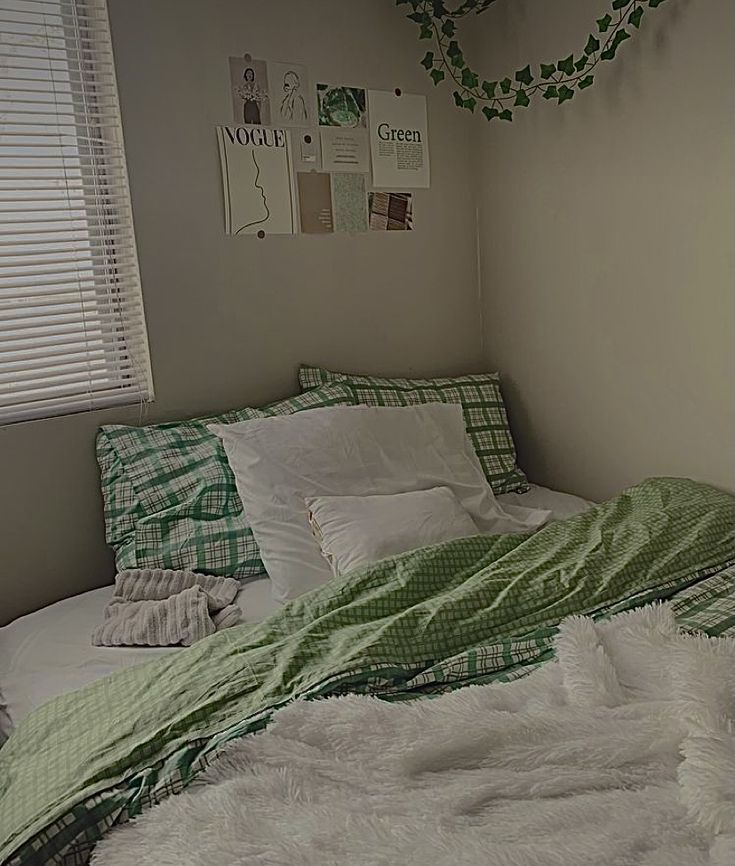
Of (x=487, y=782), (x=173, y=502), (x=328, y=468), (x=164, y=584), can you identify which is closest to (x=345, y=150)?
(x=328, y=468)

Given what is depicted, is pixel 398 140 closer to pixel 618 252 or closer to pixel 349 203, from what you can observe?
pixel 349 203

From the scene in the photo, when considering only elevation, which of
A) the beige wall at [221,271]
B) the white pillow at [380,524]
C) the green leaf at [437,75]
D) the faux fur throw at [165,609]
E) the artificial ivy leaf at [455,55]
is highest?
the artificial ivy leaf at [455,55]

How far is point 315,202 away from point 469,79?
0.62 metres

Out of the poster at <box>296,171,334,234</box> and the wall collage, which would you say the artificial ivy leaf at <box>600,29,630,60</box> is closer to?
the wall collage

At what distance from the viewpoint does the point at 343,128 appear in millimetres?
2609

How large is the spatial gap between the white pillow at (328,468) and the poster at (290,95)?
0.81 meters

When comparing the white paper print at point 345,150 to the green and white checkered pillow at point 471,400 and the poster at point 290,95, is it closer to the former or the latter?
the poster at point 290,95

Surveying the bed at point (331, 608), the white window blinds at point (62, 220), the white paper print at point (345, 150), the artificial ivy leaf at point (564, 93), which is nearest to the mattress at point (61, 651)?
the bed at point (331, 608)

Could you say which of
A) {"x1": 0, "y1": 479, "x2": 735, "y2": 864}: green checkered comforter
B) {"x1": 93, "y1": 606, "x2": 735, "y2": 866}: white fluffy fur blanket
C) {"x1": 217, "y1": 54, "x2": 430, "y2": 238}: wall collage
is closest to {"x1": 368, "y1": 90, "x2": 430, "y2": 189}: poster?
{"x1": 217, "y1": 54, "x2": 430, "y2": 238}: wall collage

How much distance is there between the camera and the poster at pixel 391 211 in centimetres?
271

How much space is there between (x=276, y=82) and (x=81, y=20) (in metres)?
0.52

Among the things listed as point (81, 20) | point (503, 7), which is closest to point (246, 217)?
point (81, 20)

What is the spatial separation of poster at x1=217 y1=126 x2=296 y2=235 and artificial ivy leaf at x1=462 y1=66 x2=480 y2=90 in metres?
0.59

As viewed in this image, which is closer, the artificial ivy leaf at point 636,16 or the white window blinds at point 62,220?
the white window blinds at point 62,220
